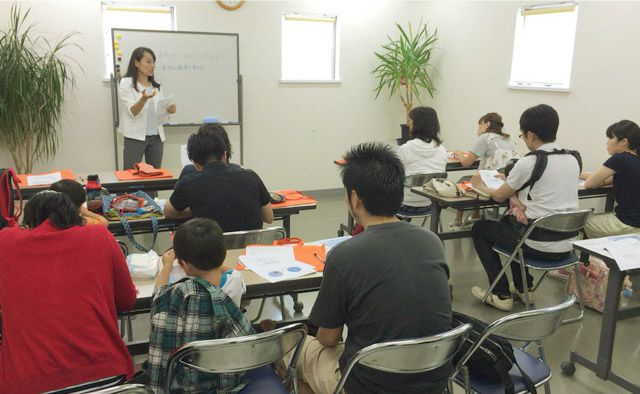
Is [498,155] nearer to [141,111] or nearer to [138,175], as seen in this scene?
[138,175]

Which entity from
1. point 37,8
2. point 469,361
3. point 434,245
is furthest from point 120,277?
point 37,8

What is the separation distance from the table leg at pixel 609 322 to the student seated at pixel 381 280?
1253 mm

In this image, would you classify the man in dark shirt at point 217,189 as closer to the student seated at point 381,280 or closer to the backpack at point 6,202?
the backpack at point 6,202

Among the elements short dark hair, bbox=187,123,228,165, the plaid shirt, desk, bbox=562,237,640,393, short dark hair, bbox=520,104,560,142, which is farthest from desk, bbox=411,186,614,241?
the plaid shirt

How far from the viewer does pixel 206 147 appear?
8.93ft

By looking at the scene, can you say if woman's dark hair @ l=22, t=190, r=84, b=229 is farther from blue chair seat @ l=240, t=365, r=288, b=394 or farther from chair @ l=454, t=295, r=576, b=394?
chair @ l=454, t=295, r=576, b=394

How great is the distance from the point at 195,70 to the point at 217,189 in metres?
3.36

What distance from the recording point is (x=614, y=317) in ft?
8.68

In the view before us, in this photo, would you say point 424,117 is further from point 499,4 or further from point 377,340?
point 377,340

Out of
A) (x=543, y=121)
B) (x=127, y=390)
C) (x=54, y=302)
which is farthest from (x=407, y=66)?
(x=127, y=390)

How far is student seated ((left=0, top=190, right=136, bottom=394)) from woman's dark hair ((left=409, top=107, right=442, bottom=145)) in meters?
2.83

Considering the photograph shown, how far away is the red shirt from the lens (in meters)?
1.64

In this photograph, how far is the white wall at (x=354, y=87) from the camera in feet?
15.3

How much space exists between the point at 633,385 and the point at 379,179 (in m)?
1.83
